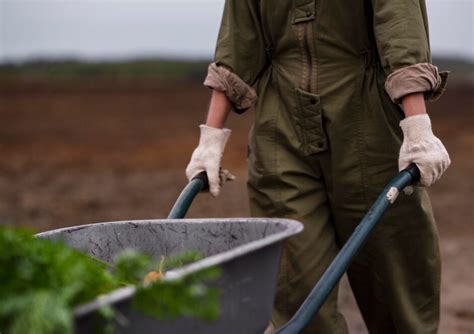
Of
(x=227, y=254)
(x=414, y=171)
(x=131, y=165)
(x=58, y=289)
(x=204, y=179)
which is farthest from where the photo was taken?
(x=131, y=165)

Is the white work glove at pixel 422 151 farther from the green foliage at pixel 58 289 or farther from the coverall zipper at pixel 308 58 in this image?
the green foliage at pixel 58 289

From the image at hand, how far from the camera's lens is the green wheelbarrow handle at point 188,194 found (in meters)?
2.78

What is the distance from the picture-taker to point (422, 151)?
110 inches

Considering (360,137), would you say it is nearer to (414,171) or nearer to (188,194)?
(414,171)

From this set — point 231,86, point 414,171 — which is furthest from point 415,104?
point 231,86

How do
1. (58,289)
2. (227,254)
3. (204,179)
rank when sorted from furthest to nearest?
(204,179)
(227,254)
(58,289)

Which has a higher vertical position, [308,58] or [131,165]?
[308,58]

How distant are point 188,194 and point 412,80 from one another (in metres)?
0.72

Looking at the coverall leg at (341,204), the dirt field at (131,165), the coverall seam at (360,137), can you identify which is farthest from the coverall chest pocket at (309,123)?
the dirt field at (131,165)

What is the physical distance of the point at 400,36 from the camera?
9.50ft

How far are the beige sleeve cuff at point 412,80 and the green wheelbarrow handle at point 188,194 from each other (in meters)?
0.63

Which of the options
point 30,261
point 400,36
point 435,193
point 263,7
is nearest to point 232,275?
point 30,261

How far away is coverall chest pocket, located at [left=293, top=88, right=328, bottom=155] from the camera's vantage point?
10.2 feet

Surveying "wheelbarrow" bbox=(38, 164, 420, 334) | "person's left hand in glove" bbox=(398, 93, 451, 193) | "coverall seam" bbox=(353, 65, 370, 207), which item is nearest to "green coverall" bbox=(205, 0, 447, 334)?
"coverall seam" bbox=(353, 65, 370, 207)
